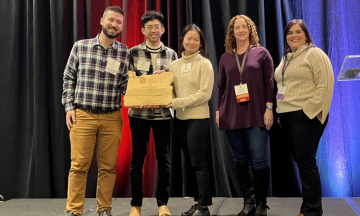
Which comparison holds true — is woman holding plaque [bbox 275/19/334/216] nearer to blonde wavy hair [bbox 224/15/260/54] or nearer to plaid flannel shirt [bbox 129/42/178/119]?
blonde wavy hair [bbox 224/15/260/54]

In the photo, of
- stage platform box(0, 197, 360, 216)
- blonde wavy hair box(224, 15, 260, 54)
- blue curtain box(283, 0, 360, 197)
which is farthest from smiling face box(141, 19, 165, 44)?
blue curtain box(283, 0, 360, 197)

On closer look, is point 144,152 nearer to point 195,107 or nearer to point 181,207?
point 195,107

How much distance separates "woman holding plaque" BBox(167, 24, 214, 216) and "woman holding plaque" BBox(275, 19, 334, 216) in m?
0.53

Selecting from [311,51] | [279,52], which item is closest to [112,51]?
[311,51]

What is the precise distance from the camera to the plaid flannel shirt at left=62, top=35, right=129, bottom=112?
2.26 m

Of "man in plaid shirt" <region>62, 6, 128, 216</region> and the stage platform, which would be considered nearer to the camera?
"man in plaid shirt" <region>62, 6, 128, 216</region>

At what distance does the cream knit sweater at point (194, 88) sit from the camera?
2113 millimetres

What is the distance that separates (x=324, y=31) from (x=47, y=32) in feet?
9.50

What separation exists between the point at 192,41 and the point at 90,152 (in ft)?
3.64

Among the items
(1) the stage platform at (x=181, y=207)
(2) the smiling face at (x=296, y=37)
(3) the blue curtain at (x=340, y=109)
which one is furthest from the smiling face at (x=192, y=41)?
(3) the blue curtain at (x=340, y=109)

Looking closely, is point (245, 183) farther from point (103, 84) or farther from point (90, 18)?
point (90, 18)

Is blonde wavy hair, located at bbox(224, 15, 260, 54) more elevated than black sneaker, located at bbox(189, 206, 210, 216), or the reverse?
blonde wavy hair, located at bbox(224, 15, 260, 54)

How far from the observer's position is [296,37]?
82.1 inches

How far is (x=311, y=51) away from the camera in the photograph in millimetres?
2012
